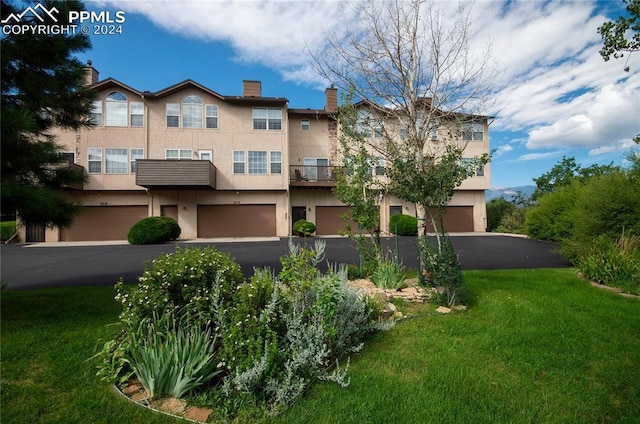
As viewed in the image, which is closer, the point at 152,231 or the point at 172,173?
the point at 152,231

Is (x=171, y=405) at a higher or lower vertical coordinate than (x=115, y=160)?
lower

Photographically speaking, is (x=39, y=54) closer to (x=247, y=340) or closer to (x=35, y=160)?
(x=35, y=160)

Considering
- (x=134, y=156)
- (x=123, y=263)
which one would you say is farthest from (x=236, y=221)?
(x=123, y=263)

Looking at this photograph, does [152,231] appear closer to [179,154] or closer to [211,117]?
[179,154]

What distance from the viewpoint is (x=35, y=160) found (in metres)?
3.90

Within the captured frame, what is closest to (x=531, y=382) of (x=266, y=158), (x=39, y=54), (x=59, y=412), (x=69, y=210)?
(x=59, y=412)

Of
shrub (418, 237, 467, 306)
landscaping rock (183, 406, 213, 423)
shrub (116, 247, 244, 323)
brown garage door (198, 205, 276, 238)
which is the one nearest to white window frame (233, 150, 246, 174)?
brown garage door (198, 205, 276, 238)

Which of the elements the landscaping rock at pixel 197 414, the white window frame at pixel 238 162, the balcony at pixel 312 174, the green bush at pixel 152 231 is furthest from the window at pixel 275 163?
the landscaping rock at pixel 197 414

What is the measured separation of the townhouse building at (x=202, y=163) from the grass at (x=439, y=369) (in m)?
14.0

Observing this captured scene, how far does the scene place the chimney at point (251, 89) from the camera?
19.9 metres

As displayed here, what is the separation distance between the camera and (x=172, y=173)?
16875 mm

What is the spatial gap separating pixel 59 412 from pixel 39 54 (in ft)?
15.4

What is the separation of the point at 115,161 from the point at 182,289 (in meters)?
18.7

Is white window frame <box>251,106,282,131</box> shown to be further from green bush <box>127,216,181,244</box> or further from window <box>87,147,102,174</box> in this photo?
window <box>87,147,102,174</box>
